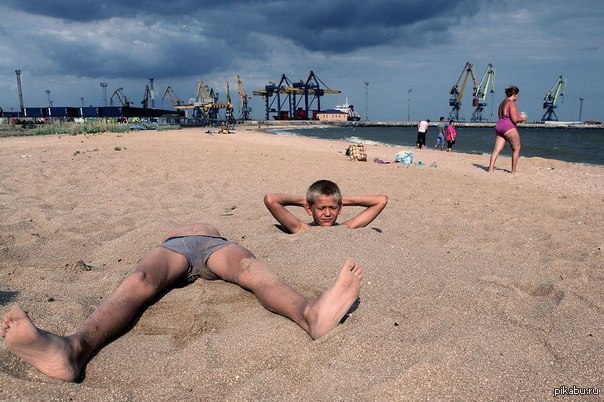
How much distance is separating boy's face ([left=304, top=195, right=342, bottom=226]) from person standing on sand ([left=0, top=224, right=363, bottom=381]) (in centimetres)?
92

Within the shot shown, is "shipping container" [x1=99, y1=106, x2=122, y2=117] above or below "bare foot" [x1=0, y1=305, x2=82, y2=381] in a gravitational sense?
above

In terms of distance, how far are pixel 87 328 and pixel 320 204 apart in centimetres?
201

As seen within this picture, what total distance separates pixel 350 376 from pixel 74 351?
1232 mm

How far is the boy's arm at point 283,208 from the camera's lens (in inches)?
142

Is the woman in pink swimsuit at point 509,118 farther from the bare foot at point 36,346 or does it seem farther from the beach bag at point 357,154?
the bare foot at point 36,346

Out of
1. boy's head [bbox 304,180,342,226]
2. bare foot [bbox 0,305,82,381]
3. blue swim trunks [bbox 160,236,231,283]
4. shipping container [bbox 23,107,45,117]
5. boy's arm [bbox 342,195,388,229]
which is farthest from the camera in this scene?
shipping container [bbox 23,107,45,117]

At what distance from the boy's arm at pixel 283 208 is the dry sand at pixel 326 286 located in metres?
0.14

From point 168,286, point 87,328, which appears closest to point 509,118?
point 168,286

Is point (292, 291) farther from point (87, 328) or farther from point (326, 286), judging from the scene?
point (87, 328)

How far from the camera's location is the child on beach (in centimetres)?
332

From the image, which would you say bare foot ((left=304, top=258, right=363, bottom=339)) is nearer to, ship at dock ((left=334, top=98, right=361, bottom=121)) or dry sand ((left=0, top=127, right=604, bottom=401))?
dry sand ((left=0, top=127, right=604, bottom=401))

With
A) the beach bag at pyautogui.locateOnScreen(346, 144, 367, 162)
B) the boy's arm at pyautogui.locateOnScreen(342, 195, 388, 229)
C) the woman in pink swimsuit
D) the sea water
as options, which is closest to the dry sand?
the boy's arm at pyautogui.locateOnScreen(342, 195, 388, 229)

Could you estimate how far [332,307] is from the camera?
202 centimetres

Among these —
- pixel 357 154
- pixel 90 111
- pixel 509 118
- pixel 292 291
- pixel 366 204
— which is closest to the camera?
pixel 292 291
